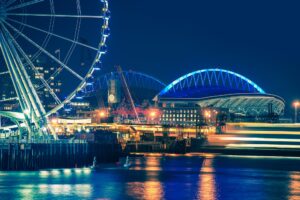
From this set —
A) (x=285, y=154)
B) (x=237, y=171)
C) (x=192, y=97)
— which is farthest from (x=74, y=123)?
(x=192, y=97)

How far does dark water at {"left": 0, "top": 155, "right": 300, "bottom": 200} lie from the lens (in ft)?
158

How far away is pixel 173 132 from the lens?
128 m

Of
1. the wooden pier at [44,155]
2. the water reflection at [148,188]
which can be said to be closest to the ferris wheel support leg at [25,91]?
the wooden pier at [44,155]

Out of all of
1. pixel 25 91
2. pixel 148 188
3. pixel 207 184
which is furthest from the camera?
pixel 25 91

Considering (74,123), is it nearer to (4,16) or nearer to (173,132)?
(173,132)

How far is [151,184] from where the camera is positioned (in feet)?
181

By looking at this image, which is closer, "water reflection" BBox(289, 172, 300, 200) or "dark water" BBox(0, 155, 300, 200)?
"dark water" BBox(0, 155, 300, 200)

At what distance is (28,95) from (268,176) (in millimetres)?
21740

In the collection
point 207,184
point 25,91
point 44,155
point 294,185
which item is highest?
point 25,91

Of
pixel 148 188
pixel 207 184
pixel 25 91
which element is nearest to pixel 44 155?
pixel 25 91

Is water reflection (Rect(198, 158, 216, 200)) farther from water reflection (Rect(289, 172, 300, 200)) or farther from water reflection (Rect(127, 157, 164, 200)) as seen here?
water reflection (Rect(289, 172, 300, 200))

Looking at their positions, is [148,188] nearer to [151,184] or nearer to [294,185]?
[151,184]

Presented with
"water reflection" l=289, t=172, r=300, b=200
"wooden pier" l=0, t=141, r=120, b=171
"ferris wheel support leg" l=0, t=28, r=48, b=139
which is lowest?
"water reflection" l=289, t=172, r=300, b=200

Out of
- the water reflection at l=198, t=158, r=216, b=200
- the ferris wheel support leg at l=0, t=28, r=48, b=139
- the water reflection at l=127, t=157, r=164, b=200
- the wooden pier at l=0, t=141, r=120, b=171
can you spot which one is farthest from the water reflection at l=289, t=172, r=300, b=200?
the ferris wheel support leg at l=0, t=28, r=48, b=139
